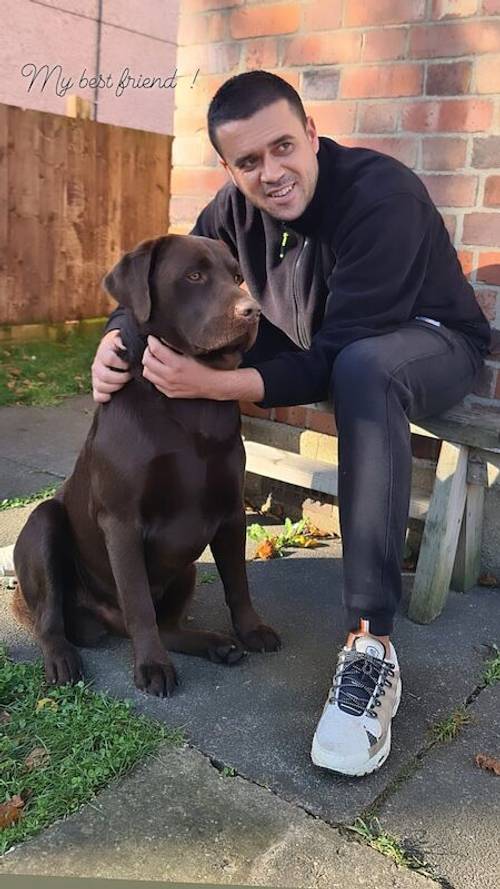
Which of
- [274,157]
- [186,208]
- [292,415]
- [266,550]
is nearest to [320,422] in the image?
[292,415]

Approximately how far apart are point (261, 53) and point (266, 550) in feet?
6.44

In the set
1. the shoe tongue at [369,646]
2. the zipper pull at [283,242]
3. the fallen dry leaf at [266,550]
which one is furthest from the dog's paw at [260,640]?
the zipper pull at [283,242]

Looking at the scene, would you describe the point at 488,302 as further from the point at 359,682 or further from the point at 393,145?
the point at 359,682

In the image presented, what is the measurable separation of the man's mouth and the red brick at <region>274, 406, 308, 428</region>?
1.04m

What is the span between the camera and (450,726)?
2029mm

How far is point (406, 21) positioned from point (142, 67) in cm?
892

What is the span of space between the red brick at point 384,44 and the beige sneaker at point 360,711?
208cm

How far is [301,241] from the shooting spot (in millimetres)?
2752

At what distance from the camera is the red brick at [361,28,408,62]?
2934mm

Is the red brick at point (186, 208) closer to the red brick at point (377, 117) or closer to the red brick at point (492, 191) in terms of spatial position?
the red brick at point (377, 117)

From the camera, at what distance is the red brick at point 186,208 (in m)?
3.54

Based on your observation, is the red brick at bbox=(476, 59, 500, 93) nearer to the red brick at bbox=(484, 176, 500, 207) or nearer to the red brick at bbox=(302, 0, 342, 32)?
the red brick at bbox=(484, 176, 500, 207)

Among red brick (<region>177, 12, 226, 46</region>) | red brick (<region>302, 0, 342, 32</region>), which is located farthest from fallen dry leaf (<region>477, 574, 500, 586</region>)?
red brick (<region>177, 12, 226, 46</region>)

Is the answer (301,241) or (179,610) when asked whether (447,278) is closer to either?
(301,241)
